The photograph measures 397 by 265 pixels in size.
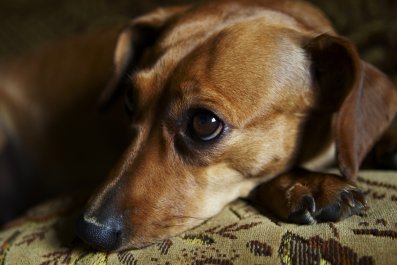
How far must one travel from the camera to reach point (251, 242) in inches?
53.4

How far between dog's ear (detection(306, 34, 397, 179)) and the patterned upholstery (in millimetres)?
126

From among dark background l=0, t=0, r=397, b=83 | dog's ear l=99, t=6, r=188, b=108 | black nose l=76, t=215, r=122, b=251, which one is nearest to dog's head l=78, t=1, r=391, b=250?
black nose l=76, t=215, r=122, b=251

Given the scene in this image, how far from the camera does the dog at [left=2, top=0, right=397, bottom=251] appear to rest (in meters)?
1.50

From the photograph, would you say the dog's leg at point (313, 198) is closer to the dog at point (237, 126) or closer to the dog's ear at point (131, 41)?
the dog at point (237, 126)

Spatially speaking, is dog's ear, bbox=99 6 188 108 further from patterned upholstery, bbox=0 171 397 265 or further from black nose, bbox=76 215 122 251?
black nose, bbox=76 215 122 251

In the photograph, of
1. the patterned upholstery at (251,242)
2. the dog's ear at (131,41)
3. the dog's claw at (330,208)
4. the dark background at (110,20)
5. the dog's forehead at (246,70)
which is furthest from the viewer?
the dark background at (110,20)

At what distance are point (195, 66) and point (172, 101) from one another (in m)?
0.12

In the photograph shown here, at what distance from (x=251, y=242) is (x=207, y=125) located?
1.25 ft

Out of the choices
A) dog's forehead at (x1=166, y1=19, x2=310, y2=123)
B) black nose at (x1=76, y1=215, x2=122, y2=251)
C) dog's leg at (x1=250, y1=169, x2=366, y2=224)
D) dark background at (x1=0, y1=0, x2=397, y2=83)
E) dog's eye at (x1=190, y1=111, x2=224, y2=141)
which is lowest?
dark background at (x1=0, y1=0, x2=397, y2=83)

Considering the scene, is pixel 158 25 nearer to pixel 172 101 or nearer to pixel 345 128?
pixel 172 101

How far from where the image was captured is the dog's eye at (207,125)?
1.57m

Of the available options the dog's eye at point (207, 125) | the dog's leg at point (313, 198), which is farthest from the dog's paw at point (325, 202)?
the dog's eye at point (207, 125)

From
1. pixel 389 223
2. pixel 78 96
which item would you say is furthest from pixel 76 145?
pixel 389 223

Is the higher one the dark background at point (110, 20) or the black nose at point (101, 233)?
the black nose at point (101, 233)
